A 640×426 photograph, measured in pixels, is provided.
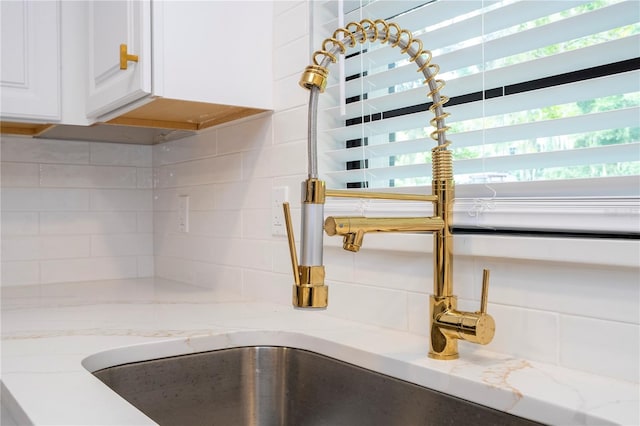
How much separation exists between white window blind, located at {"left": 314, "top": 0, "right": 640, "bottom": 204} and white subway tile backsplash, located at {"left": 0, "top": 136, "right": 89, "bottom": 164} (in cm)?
110

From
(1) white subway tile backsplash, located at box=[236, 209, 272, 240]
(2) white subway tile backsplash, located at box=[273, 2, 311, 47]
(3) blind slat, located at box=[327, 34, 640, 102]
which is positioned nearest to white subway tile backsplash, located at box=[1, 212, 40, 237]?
(1) white subway tile backsplash, located at box=[236, 209, 272, 240]

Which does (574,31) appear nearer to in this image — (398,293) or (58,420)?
(398,293)

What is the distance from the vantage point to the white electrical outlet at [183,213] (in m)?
1.92

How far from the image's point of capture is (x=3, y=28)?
5.14 feet

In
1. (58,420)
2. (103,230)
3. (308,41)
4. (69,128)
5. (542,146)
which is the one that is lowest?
(58,420)

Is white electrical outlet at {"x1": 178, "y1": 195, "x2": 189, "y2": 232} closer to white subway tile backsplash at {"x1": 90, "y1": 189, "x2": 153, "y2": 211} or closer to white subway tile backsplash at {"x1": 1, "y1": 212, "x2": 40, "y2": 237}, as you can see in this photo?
white subway tile backsplash at {"x1": 90, "y1": 189, "x2": 153, "y2": 211}

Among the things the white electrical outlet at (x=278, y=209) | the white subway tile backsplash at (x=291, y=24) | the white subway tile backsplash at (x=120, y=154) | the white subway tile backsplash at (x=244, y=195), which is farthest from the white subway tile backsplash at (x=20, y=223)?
the white subway tile backsplash at (x=291, y=24)

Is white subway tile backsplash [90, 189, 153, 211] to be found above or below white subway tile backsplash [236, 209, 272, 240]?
above

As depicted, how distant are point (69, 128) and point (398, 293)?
1.19 metres

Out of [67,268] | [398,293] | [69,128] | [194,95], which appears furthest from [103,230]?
[398,293]

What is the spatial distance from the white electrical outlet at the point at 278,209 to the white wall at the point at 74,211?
83 cm

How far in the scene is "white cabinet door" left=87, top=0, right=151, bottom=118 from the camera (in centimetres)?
132

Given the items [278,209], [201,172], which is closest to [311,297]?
[278,209]

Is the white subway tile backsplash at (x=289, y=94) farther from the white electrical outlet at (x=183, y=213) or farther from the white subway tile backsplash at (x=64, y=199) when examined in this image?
the white subway tile backsplash at (x=64, y=199)
